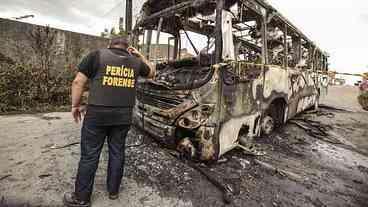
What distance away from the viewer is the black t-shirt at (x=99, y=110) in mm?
1939

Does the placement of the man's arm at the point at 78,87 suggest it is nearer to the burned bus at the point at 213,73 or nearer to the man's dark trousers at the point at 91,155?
the man's dark trousers at the point at 91,155

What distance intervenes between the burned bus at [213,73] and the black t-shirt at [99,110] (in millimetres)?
837

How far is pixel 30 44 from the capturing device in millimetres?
7340

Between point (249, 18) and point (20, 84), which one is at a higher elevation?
point (249, 18)

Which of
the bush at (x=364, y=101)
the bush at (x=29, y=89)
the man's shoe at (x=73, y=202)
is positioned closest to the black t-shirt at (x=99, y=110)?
the man's shoe at (x=73, y=202)

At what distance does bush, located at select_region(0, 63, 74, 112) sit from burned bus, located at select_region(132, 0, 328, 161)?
4.56 metres

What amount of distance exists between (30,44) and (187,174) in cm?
767

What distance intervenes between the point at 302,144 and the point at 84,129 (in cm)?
416

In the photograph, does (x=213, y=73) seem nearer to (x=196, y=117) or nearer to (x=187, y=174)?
(x=196, y=117)

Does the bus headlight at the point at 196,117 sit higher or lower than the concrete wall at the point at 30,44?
lower

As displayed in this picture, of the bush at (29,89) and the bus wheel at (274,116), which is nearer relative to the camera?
the bus wheel at (274,116)

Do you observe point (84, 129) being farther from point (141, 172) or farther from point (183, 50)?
point (183, 50)

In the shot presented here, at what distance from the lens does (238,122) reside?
3049 mm

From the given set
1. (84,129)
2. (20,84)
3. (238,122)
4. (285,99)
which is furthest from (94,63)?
Answer: (20,84)
